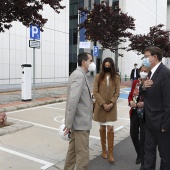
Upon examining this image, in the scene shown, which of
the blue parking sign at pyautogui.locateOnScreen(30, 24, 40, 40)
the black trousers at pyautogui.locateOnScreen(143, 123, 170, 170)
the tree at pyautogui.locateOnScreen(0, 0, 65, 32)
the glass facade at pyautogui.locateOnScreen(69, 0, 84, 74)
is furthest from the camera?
the glass facade at pyautogui.locateOnScreen(69, 0, 84, 74)

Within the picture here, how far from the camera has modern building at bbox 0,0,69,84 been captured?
620 inches

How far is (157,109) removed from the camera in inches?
129

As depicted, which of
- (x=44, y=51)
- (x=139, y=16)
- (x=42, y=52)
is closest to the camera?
(x=42, y=52)

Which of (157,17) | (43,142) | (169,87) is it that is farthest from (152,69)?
(157,17)

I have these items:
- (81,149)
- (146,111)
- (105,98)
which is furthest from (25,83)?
(146,111)

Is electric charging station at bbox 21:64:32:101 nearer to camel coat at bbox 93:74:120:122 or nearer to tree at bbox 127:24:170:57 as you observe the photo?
camel coat at bbox 93:74:120:122

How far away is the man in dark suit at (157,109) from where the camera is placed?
318 centimetres

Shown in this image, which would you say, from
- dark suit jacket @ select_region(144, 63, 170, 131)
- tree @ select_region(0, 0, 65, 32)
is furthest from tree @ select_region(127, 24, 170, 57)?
dark suit jacket @ select_region(144, 63, 170, 131)

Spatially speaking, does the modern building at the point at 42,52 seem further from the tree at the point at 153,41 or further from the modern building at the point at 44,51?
the tree at the point at 153,41

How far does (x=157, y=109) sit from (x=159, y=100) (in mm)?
120

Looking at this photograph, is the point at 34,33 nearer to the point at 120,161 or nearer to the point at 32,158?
the point at 32,158

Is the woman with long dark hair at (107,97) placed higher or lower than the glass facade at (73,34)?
lower

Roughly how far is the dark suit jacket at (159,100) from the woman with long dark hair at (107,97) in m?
1.34

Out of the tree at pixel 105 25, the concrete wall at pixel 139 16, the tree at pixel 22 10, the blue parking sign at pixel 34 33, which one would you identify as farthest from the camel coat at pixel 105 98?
the concrete wall at pixel 139 16
